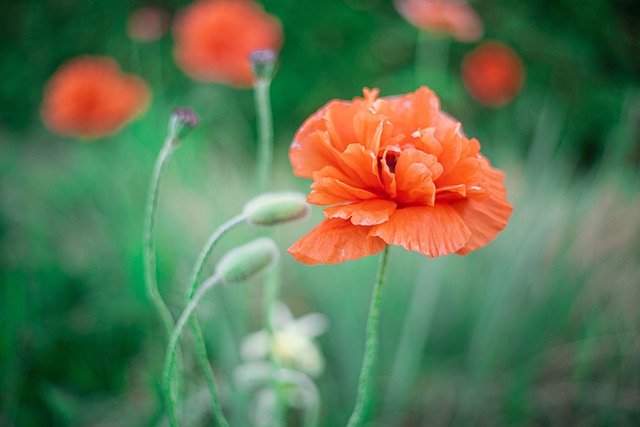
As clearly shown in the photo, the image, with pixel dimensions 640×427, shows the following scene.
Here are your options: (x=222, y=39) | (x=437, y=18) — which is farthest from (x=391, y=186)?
(x=222, y=39)

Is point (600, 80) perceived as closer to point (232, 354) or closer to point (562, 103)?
point (562, 103)

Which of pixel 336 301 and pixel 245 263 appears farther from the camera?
pixel 336 301

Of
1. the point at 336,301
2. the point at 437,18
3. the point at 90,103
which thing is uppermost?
the point at 437,18

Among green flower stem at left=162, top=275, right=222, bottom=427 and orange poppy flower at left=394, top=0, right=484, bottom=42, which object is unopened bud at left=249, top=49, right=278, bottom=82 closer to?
green flower stem at left=162, top=275, right=222, bottom=427

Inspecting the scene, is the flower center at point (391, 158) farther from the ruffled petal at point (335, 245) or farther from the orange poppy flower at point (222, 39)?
the orange poppy flower at point (222, 39)

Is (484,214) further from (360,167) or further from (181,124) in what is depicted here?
(181,124)

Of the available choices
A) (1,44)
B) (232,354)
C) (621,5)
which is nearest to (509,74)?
(621,5)

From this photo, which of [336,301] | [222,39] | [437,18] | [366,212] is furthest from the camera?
[222,39]
